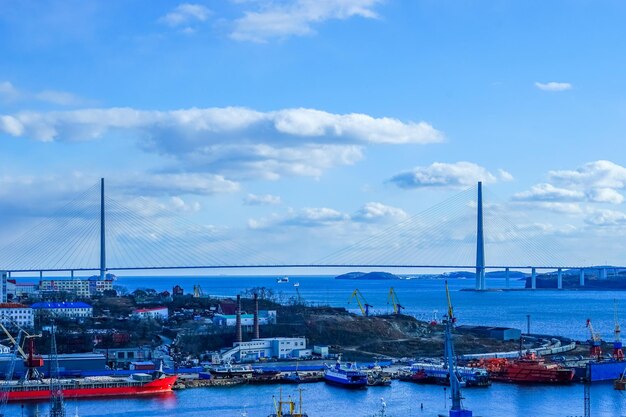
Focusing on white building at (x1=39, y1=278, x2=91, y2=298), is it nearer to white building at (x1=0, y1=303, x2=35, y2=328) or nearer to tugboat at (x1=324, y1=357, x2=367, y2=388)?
white building at (x1=0, y1=303, x2=35, y2=328)

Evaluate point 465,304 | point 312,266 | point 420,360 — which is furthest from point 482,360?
point 465,304

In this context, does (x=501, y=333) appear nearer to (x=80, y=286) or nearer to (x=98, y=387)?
(x=98, y=387)

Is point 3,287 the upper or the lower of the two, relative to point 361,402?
upper

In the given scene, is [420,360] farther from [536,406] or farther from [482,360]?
[536,406]

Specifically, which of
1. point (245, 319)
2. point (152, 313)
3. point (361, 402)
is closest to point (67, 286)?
point (152, 313)

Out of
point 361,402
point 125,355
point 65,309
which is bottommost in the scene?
point 361,402

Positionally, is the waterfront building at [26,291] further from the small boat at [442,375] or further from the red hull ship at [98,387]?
the small boat at [442,375]

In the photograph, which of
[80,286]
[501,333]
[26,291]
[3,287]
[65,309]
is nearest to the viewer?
[501,333]
